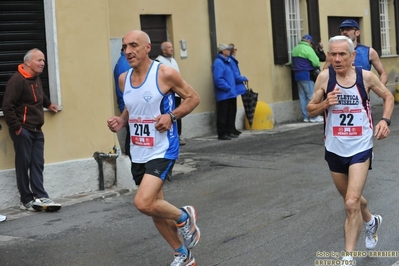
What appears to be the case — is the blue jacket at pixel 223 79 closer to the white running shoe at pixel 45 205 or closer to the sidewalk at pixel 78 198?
the sidewalk at pixel 78 198

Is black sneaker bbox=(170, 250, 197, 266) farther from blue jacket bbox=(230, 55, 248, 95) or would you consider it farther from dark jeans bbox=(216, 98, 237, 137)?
blue jacket bbox=(230, 55, 248, 95)

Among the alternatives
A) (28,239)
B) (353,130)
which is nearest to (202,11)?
(28,239)

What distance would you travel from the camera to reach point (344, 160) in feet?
20.6

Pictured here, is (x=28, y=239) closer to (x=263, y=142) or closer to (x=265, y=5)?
(x=263, y=142)

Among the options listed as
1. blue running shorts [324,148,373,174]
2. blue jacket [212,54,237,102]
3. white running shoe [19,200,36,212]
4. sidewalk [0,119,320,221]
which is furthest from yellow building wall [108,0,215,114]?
blue running shorts [324,148,373,174]

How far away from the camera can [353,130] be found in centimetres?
628

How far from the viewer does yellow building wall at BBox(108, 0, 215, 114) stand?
13.9 meters

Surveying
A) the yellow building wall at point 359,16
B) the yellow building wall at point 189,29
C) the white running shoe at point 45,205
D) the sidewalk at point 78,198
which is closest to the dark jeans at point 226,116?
the yellow building wall at point 189,29

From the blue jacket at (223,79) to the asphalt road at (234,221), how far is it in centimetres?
271

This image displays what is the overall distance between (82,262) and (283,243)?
1.85 metres

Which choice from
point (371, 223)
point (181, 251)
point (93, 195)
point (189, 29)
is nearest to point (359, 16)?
point (189, 29)

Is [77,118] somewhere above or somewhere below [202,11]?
below

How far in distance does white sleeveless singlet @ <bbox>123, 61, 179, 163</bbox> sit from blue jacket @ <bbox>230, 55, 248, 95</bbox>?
885 cm

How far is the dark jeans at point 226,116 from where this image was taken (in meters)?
14.8
